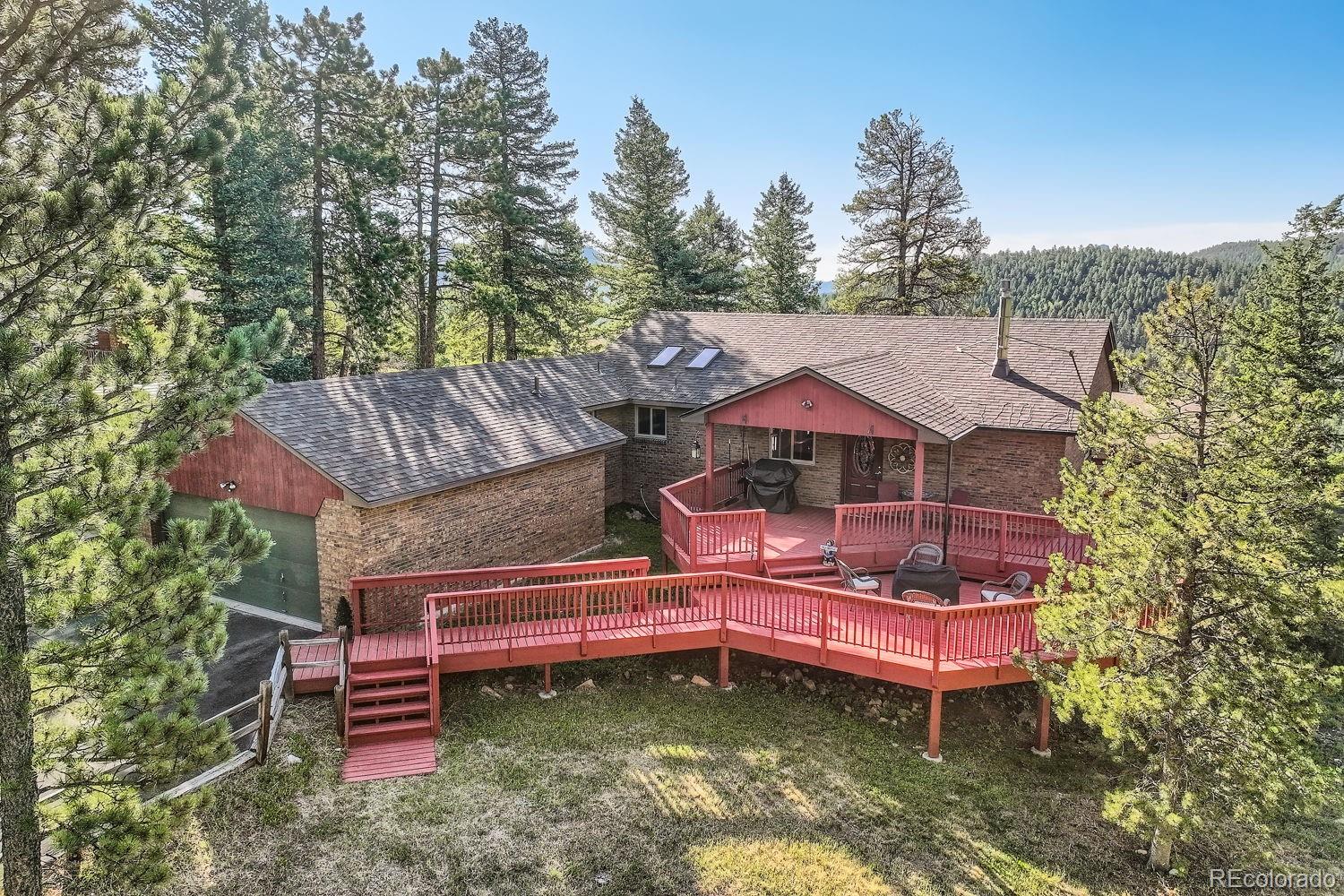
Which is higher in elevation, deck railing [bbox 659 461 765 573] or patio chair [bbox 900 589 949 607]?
deck railing [bbox 659 461 765 573]

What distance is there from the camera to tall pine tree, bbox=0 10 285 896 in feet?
16.2

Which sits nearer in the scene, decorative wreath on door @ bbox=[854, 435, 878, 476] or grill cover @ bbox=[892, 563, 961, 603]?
grill cover @ bbox=[892, 563, 961, 603]

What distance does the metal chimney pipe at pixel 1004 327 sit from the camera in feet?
54.2

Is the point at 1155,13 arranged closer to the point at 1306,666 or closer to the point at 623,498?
the point at 1306,666

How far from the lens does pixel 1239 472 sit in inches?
275

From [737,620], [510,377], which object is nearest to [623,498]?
[510,377]

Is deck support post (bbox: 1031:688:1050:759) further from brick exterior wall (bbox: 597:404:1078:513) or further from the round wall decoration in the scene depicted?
the round wall decoration

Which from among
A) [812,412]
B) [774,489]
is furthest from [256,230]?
[812,412]

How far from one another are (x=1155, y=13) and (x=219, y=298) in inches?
1045

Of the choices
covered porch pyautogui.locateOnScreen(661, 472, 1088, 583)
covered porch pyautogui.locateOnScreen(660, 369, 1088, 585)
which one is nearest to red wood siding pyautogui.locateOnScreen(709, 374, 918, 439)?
covered porch pyautogui.locateOnScreen(660, 369, 1088, 585)

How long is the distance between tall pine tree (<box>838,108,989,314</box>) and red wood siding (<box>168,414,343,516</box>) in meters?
25.6

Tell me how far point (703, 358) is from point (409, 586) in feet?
37.2

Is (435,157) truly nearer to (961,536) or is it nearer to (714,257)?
(714,257)

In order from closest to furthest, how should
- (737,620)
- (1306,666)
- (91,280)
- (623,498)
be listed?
(91,280) → (1306,666) → (737,620) → (623,498)
